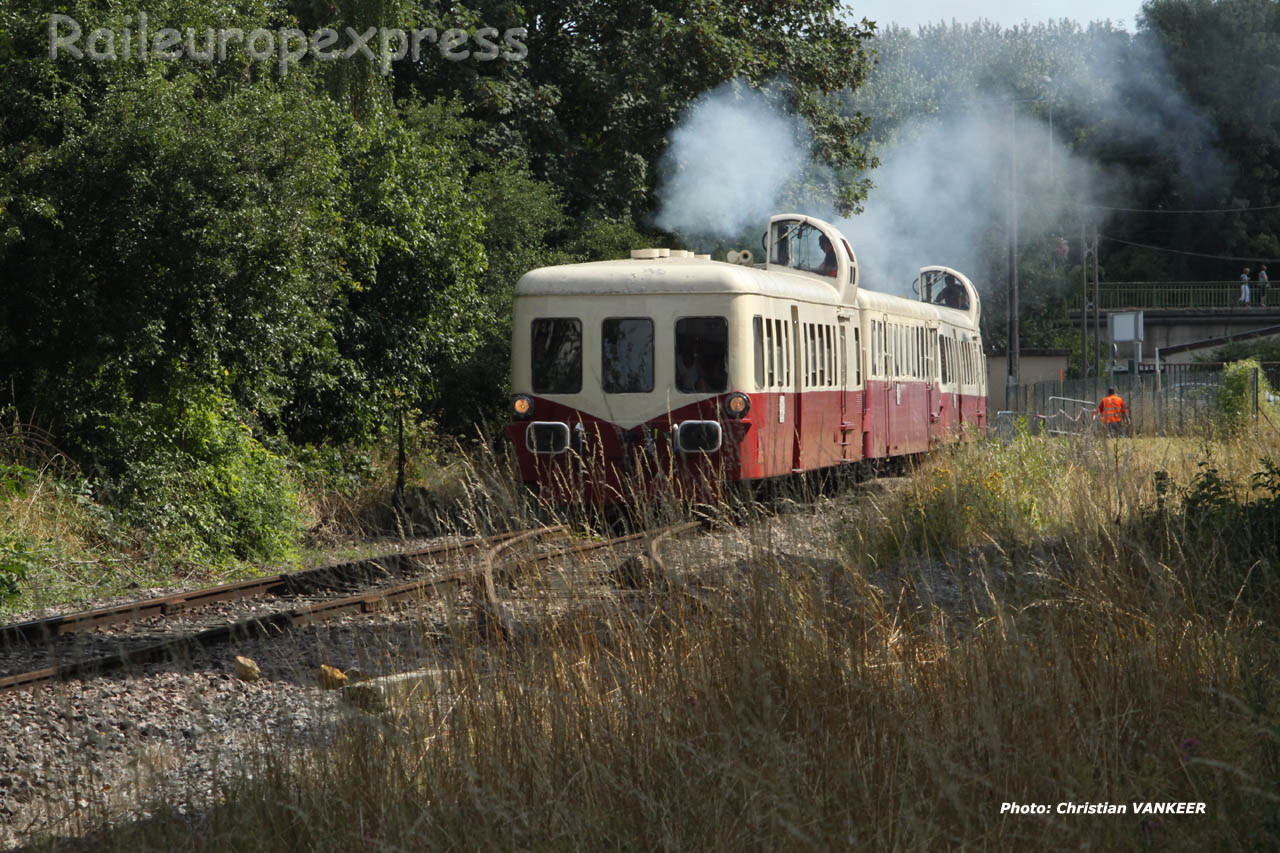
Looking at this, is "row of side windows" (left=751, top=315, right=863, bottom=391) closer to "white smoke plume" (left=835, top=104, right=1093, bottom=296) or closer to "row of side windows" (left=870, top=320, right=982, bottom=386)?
"row of side windows" (left=870, top=320, right=982, bottom=386)

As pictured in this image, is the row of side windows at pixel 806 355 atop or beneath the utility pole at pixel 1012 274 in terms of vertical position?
beneath

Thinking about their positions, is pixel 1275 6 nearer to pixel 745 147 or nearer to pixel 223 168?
pixel 745 147

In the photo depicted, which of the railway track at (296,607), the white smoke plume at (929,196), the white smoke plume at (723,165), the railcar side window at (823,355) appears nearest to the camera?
the railway track at (296,607)

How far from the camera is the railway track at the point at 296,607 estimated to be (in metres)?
6.33

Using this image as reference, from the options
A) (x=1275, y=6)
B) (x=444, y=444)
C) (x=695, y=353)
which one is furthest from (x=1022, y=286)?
(x=695, y=353)

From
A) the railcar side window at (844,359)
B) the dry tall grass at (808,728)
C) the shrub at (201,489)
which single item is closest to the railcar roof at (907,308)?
the railcar side window at (844,359)

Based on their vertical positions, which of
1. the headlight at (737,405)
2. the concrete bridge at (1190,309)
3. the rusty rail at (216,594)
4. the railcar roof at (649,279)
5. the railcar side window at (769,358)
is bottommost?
the rusty rail at (216,594)

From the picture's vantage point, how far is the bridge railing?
201 ft

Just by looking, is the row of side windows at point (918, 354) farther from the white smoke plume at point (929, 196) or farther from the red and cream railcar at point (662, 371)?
the white smoke plume at point (929, 196)

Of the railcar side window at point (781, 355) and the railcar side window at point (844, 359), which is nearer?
the railcar side window at point (781, 355)

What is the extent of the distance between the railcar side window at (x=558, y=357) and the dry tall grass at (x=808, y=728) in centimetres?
737

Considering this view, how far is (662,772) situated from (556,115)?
2610 cm

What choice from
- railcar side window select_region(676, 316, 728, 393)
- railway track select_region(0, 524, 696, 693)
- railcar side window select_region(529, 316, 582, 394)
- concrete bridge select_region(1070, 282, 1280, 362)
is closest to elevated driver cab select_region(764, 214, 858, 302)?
railcar side window select_region(676, 316, 728, 393)

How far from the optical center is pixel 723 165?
28.8m
